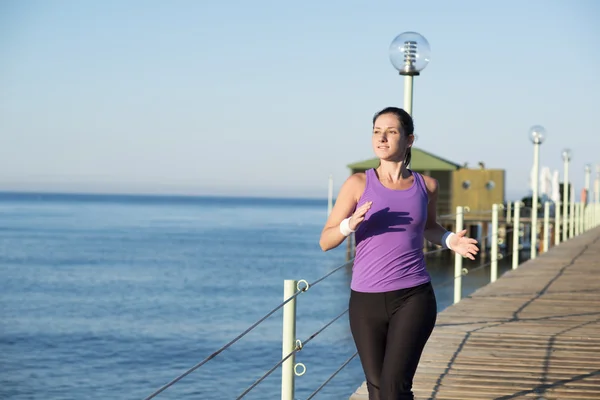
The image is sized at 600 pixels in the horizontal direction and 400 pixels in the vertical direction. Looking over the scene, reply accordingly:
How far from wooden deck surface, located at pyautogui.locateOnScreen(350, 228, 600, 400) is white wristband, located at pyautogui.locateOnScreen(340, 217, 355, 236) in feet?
5.93

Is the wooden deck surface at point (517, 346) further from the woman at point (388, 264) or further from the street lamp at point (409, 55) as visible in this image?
the street lamp at point (409, 55)

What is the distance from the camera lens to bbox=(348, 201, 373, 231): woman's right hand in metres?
3.03

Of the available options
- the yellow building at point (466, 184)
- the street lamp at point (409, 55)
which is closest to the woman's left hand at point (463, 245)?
the street lamp at point (409, 55)

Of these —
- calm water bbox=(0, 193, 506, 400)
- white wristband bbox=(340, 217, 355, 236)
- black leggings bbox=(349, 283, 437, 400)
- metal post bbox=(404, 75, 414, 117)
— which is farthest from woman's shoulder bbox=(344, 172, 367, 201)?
calm water bbox=(0, 193, 506, 400)

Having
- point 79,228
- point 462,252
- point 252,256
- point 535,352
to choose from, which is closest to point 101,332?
point 535,352

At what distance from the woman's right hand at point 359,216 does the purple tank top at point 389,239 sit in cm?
11

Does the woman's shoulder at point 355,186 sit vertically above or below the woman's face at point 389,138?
below

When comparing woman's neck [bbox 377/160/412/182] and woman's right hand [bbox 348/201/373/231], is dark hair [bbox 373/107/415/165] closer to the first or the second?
woman's neck [bbox 377/160/412/182]

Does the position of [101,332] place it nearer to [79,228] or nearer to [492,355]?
[492,355]

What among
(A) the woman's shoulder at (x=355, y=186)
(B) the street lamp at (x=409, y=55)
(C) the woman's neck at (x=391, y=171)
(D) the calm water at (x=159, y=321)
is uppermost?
(B) the street lamp at (x=409, y=55)

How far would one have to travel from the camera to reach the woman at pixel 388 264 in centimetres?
314

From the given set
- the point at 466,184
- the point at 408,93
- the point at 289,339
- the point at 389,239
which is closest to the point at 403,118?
the point at 389,239

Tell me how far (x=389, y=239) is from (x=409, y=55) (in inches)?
107

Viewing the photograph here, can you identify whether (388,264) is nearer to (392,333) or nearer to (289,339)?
(392,333)
